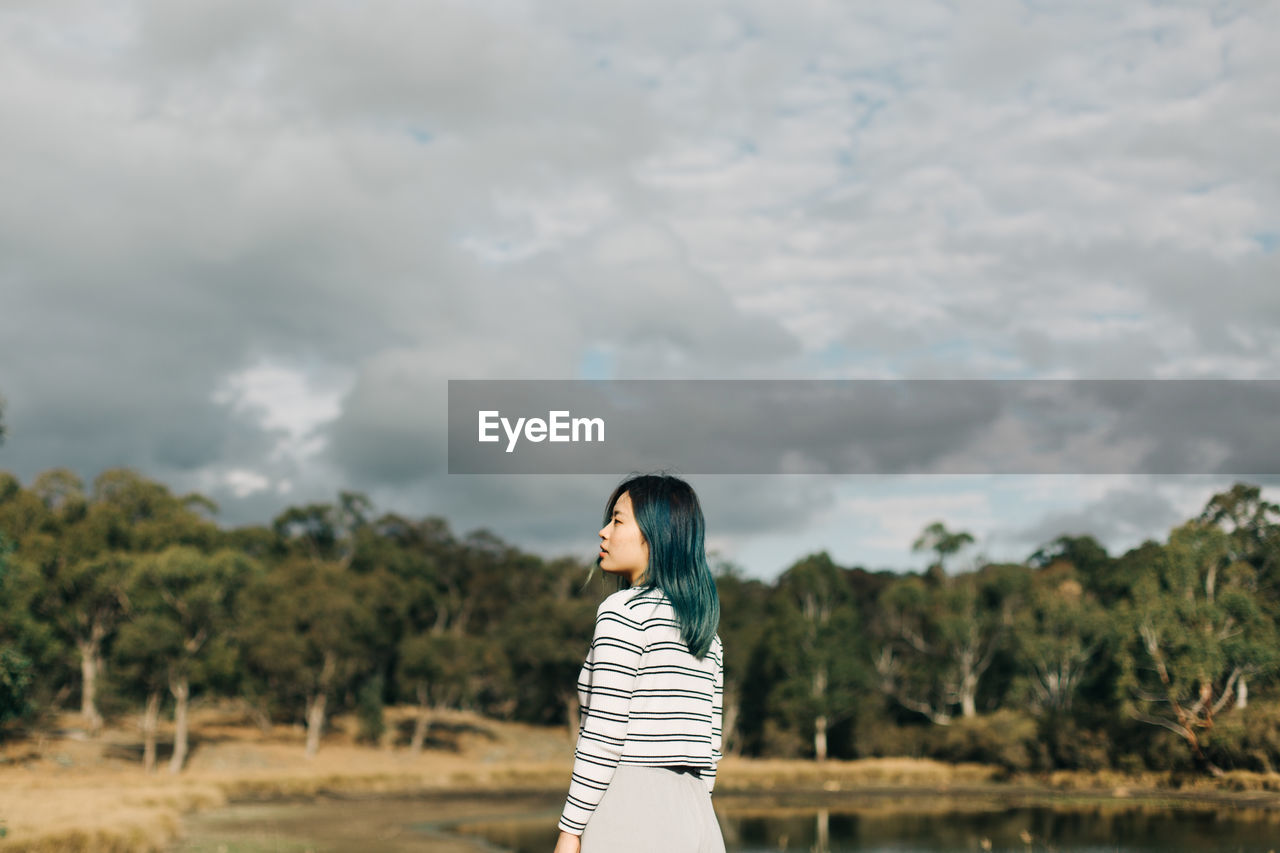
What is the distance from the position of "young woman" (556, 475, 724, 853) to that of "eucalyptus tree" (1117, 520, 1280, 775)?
1780 inches

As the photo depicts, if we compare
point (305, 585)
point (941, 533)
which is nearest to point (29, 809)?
point (305, 585)

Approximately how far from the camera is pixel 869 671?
59.7 meters

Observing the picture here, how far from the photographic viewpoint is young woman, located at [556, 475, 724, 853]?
9.58 feet

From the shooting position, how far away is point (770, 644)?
60.1 m

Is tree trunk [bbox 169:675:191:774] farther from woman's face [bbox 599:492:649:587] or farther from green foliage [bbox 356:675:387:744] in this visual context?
woman's face [bbox 599:492:649:587]

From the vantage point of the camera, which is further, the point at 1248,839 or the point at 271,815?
the point at 271,815

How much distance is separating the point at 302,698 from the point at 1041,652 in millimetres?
39208

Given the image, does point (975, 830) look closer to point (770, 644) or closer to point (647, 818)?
point (770, 644)

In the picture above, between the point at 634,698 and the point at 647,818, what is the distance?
322 mm

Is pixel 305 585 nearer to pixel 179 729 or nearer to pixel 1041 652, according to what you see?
pixel 179 729

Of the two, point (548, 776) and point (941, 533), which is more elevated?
point (941, 533)

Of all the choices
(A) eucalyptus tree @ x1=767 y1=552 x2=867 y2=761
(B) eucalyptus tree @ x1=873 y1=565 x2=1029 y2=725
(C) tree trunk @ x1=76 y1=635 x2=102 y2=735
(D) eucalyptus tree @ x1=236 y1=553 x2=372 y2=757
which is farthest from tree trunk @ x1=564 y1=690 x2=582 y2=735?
(C) tree trunk @ x1=76 y1=635 x2=102 y2=735

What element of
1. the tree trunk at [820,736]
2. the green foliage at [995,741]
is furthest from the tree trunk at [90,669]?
the green foliage at [995,741]

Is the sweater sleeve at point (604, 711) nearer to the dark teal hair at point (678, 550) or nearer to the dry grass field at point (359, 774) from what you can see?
the dark teal hair at point (678, 550)
